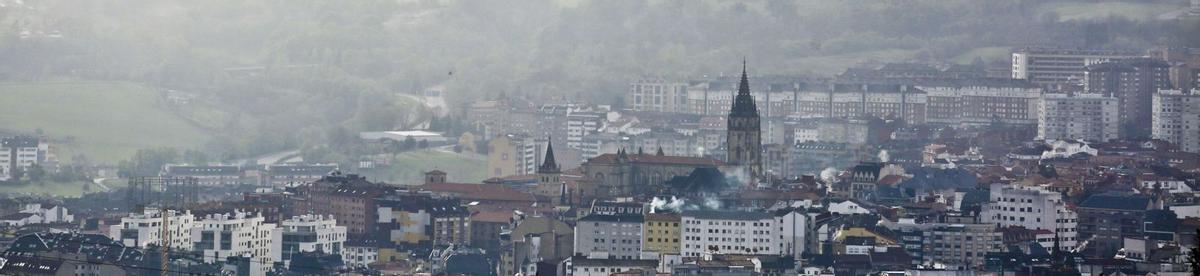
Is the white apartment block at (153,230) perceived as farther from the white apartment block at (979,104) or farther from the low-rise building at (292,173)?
the white apartment block at (979,104)

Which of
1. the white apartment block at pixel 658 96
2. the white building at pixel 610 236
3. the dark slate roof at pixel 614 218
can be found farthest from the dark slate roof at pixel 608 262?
the white apartment block at pixel 658 96

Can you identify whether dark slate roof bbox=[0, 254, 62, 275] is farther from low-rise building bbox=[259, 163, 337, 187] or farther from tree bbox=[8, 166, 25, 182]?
tree bbox=[8, 166, 25, 182]

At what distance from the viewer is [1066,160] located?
67062mm

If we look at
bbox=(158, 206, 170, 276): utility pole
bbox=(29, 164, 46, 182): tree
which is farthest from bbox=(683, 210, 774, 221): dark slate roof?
bbox=(29, 164, 46, 182): tree

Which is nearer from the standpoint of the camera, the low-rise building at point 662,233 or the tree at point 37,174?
the low-rise building at point 662,233

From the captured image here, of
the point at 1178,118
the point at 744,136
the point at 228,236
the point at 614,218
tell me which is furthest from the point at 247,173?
the point at 614,218

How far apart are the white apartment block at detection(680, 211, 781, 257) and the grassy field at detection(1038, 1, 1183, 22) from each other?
98.8 ft

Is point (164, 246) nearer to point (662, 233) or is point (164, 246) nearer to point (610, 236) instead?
point (610, 236)

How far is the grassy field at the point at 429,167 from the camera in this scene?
228 feet

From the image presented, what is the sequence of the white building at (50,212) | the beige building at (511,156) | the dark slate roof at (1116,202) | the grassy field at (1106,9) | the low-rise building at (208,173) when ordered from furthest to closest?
the grassy field at (1106,9), the beige building at (511,156), the low-rise building at (208,173), the white building at (50,212), the dark slate roof at (1116,202)

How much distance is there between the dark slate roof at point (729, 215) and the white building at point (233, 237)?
5.61m

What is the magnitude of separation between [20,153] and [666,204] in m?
17.7

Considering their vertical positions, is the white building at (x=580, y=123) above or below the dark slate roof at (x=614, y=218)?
above

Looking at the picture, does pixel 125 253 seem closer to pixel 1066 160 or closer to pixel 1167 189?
pixel 1167 189
